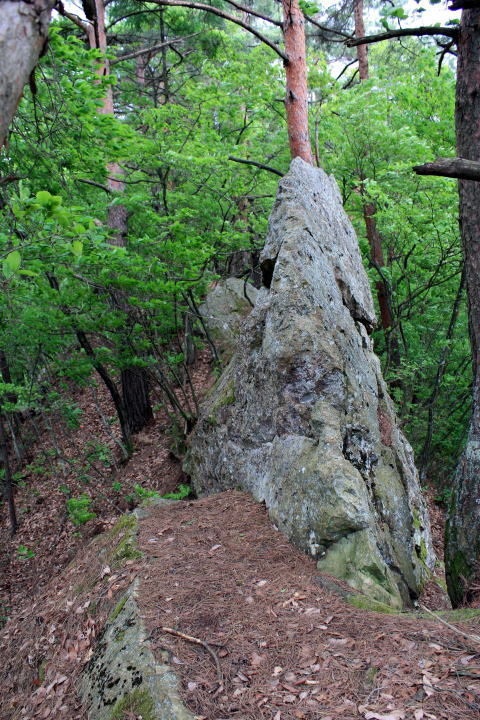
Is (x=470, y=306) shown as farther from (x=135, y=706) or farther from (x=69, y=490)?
(x=69, y=490)

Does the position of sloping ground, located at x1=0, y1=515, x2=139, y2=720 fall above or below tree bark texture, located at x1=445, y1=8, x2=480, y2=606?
below

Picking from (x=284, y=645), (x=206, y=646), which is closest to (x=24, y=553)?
(x=206, y=646)

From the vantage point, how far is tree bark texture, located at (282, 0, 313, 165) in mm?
7211

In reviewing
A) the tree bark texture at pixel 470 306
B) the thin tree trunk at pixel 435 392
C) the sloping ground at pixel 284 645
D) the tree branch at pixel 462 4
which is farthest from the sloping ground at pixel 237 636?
the thin tree trunk at pixel 435 392

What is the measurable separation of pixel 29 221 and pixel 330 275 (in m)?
3.53

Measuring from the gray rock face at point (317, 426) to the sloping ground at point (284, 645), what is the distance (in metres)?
0.46

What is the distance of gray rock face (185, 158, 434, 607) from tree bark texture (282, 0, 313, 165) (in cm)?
110

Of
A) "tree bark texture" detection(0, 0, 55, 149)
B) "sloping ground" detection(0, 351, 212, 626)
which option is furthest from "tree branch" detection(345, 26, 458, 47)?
"sloping ground" detection(0, 351, 212, 626)

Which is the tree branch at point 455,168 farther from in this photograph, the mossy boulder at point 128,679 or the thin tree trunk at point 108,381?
the thin tree trunk at point 108,381

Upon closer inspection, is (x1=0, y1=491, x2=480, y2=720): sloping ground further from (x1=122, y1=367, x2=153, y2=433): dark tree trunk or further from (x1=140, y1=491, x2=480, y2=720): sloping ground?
(x1=122, y1=367, x2=153, y2=433): dark tree trunk

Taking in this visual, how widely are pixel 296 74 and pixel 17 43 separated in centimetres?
704

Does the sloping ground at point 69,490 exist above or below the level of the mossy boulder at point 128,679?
below

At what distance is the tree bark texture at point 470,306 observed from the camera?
147 inches

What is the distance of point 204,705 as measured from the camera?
8.18 ft
